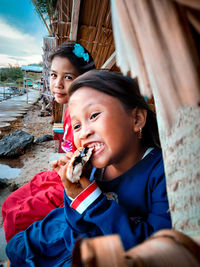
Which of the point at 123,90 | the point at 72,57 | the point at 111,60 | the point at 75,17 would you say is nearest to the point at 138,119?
the point at 123,90

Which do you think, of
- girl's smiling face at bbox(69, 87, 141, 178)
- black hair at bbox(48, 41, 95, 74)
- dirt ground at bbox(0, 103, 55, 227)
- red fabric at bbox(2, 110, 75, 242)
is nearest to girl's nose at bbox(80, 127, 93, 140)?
girl's smiling face at bbox(69, 87, 141, 178)

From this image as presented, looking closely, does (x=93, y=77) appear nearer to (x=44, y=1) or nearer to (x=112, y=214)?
(x=112, y=214)

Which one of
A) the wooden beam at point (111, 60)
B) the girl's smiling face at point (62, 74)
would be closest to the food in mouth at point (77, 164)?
the girl's smiling face at point (62, 74)

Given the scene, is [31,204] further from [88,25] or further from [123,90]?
[88,25]

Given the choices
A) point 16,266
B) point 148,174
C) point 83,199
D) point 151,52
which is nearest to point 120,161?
point 148,174

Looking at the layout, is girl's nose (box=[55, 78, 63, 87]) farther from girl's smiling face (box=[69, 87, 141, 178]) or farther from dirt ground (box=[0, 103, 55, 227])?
dirt ground (box=[0, 103, 55, 227])

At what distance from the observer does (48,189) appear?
2.02m

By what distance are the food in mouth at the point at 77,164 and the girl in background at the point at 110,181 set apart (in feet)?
0.14

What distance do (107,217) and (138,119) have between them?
76cm

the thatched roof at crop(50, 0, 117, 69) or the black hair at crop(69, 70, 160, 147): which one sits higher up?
the thatched roof at crop(50, 0, 117, 69)

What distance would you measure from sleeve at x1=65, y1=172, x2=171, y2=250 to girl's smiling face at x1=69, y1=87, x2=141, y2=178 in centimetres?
24

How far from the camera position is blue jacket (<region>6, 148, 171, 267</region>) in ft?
3.10

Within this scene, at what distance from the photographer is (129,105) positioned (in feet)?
4.32

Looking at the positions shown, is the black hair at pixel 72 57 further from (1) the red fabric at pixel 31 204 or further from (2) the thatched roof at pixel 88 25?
(1) the red fabric at pixel 31 204
